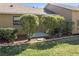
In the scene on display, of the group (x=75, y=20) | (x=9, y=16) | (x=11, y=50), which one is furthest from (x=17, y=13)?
(x=11, y=50)

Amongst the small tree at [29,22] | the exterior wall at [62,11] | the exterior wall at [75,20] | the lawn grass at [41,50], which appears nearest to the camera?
the lawn grass at [41,50]

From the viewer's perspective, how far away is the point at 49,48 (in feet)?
45.3

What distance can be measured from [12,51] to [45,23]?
5.78 m

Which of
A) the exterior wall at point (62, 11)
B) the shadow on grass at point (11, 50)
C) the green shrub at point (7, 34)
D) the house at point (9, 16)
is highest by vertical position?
the shadow on grass at point (11, 50)

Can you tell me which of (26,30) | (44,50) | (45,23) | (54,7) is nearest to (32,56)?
(44,50)

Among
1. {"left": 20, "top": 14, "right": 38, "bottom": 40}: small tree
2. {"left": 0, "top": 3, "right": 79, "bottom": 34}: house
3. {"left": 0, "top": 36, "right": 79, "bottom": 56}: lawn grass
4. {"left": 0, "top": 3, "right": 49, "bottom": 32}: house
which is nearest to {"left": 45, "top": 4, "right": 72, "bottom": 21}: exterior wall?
{"left": 0, "top": 3, "right": 79, "bottom": 34}: house

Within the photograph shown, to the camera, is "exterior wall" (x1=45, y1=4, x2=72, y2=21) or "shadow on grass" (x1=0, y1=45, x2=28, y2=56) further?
"exterior wall" (x1=45, y1=4, x2=72, y2=21)

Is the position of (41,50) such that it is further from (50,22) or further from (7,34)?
(50,22)

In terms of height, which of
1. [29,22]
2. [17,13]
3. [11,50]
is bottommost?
[17,13]

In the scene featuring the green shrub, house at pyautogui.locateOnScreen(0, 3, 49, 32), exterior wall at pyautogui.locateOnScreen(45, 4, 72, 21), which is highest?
the green shrub

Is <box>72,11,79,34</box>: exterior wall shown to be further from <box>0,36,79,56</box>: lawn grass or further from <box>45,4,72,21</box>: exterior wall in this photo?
<box>0,36,79,56</box>: lawn grass

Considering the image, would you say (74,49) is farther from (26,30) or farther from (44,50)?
(26,30)

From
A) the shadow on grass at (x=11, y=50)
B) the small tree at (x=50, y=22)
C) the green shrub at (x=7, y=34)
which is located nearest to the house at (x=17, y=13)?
the small tree at (x=50, y=22)

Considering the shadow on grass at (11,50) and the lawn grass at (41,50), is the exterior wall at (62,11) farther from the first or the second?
the shadow on grass at (11,50)
